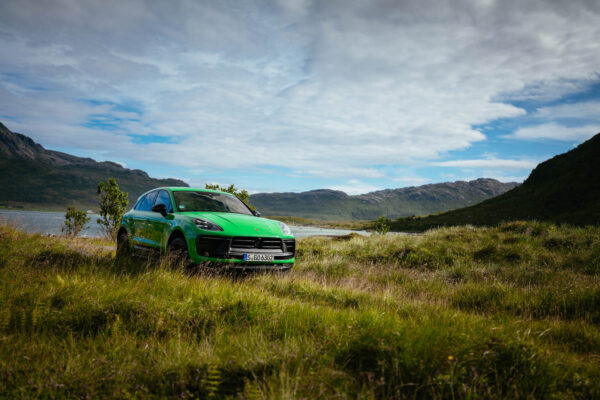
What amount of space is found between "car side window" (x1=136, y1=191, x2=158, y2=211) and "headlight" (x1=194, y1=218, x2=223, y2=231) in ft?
8.64

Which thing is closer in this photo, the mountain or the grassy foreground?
the grassy foreground

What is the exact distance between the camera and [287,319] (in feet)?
11.8

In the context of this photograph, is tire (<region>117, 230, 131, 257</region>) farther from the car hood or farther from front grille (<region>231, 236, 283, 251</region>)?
front grille (<region>231, 236, 283, 251</region>)

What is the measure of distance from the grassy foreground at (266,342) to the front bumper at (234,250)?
373mm

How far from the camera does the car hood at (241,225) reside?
5976 millimetres

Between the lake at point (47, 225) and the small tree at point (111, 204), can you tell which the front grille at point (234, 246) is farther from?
the small tree at point (111, 204)

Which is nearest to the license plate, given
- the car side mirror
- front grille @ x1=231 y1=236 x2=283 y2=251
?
front grille @ x1=231 y1=236 x2=283 y2=251

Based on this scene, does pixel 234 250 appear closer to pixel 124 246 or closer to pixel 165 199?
pixel 165 199

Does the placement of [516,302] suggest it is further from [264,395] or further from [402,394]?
[264,395]

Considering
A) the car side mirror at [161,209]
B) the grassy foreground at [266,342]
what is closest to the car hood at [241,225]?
the car side mirror at [161,209]

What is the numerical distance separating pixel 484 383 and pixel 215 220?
16.0 feet

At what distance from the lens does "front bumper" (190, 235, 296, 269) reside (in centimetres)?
572

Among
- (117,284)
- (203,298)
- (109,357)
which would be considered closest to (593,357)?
(203,298)

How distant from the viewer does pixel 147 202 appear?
323 inches
